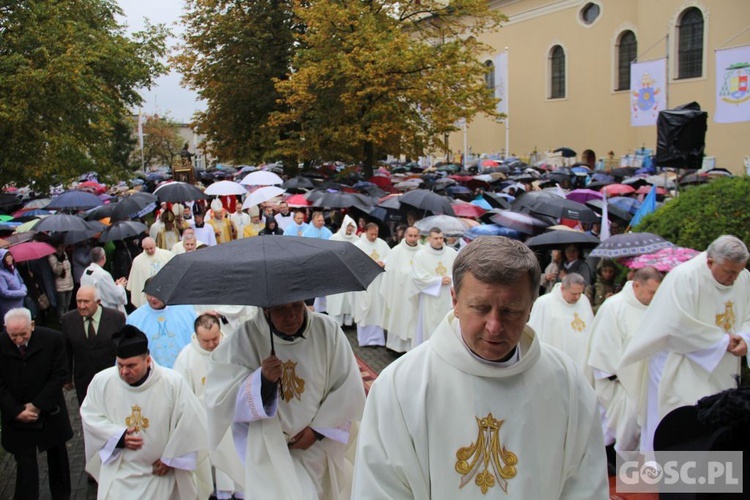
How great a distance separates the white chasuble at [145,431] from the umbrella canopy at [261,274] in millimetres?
1300

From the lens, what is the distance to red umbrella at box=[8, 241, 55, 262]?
10.6 metres

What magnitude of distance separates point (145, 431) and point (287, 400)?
4.47 feet

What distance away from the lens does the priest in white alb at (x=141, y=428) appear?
5098 millimetres

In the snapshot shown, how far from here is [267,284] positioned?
3.86 m

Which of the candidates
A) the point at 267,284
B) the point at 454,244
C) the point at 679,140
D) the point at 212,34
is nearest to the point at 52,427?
the point at 267,284

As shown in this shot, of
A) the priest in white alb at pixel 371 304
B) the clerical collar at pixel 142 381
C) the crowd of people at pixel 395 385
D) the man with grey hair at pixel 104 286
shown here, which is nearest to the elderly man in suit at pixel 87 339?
the crowd of people at pixel 395 385

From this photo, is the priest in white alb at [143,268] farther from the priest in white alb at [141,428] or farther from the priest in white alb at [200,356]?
the priest in white alb at [141,428]

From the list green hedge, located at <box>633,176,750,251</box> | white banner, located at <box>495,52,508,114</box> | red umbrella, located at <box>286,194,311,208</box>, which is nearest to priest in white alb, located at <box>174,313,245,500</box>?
green hedge, located at <box>633,176,750,251</box>

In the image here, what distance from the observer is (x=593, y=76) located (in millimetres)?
38812

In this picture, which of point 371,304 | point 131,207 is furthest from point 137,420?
point 131,207

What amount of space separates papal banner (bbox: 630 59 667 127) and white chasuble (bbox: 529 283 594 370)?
697 inches

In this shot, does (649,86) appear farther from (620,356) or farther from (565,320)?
(620,356)

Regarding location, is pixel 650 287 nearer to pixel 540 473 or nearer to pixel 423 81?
pixel 540 473

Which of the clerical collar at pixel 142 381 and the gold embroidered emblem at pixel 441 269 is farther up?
the clerical collar at pixel 142 381
